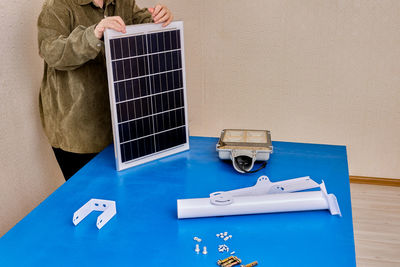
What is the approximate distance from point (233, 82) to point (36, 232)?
2.35m

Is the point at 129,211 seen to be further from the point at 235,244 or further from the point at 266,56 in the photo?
the point at 266,56

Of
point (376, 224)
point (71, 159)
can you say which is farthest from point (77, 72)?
point (376, 224)

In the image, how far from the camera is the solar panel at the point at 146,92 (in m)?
1.77

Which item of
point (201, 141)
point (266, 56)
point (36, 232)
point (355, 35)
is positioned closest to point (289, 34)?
point (266, 56)

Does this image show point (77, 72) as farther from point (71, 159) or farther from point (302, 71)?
point (302, 71)

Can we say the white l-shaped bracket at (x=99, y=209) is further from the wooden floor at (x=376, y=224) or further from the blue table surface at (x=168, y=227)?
the wooden floor at (x=376, y=224)

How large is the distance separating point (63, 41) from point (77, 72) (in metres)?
0.24

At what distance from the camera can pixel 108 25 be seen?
65.8 inches

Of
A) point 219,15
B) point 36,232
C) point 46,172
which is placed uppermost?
point 219,15

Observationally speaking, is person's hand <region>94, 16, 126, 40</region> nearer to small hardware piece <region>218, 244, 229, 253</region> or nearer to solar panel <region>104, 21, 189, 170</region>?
solar panel <region>104, 21, 189, 170</region>

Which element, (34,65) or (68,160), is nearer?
(68,160)

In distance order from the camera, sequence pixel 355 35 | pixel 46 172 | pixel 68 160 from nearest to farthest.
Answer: pixel 68 160 → pixel 46 172 → pixel 355 35

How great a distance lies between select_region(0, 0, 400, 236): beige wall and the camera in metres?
3.16

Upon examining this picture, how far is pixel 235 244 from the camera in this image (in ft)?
4.37
